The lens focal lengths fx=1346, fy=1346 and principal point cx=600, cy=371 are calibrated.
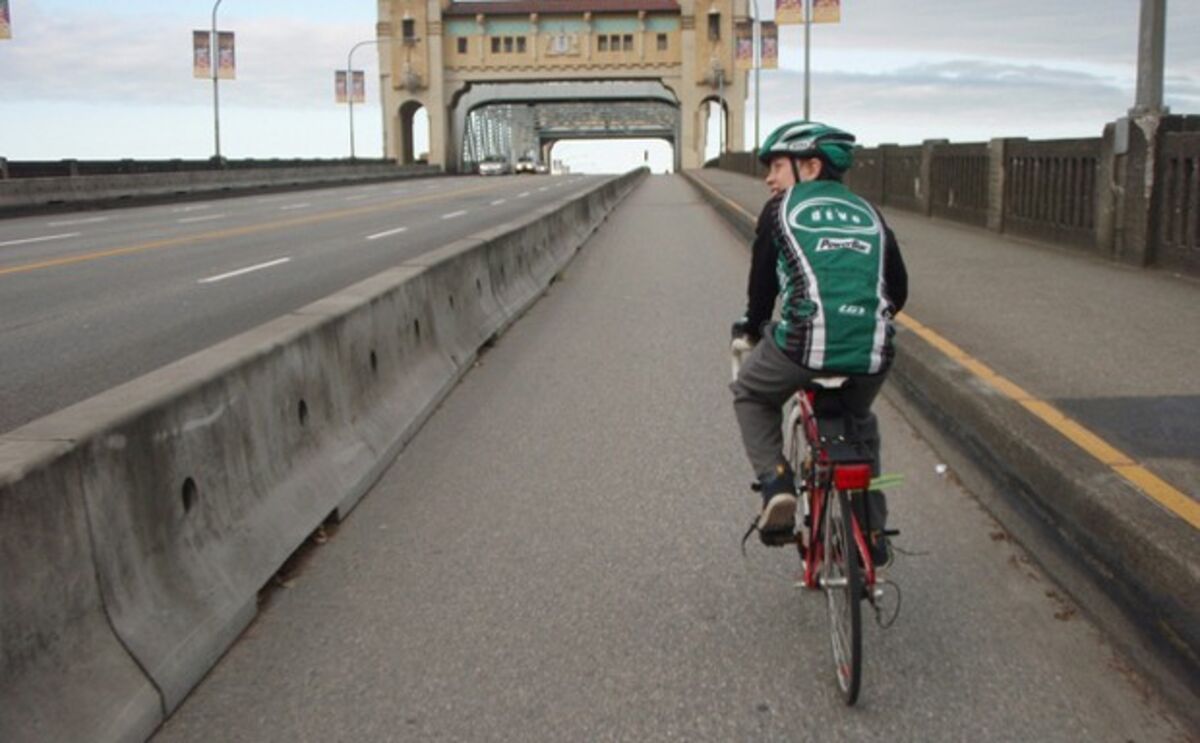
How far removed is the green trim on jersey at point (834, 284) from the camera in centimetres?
418

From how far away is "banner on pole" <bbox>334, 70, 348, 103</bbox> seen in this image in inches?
3519

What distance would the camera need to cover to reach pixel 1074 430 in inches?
252

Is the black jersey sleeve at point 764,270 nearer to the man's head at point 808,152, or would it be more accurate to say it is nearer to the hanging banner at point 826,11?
the man's head at point 808,152

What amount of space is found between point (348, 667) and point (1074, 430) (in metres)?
3.76

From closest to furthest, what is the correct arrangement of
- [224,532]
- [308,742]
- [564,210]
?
[308,742]
[224,532]
[564,210]

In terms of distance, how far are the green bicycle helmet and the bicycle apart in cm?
71

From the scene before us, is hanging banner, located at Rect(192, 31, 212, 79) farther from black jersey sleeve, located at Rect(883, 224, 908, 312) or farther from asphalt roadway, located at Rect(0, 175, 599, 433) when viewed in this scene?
black jersey sleeve, located at Rect(883, 224, 908, 312)

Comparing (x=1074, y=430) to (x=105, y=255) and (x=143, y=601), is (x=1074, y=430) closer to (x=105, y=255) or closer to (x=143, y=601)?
(x=143, y=601)

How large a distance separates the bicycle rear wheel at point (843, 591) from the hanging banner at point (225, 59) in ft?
182

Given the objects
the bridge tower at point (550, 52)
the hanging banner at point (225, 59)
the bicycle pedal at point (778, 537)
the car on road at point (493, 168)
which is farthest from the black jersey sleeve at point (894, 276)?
the bridge tower at point (550, 52)

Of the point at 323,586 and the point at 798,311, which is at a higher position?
the point at 798,311

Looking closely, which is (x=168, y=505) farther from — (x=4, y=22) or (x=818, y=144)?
(x=4, y=22)

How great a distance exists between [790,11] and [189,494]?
1520 inches

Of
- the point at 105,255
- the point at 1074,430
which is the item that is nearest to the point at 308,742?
the point at 1074,430
